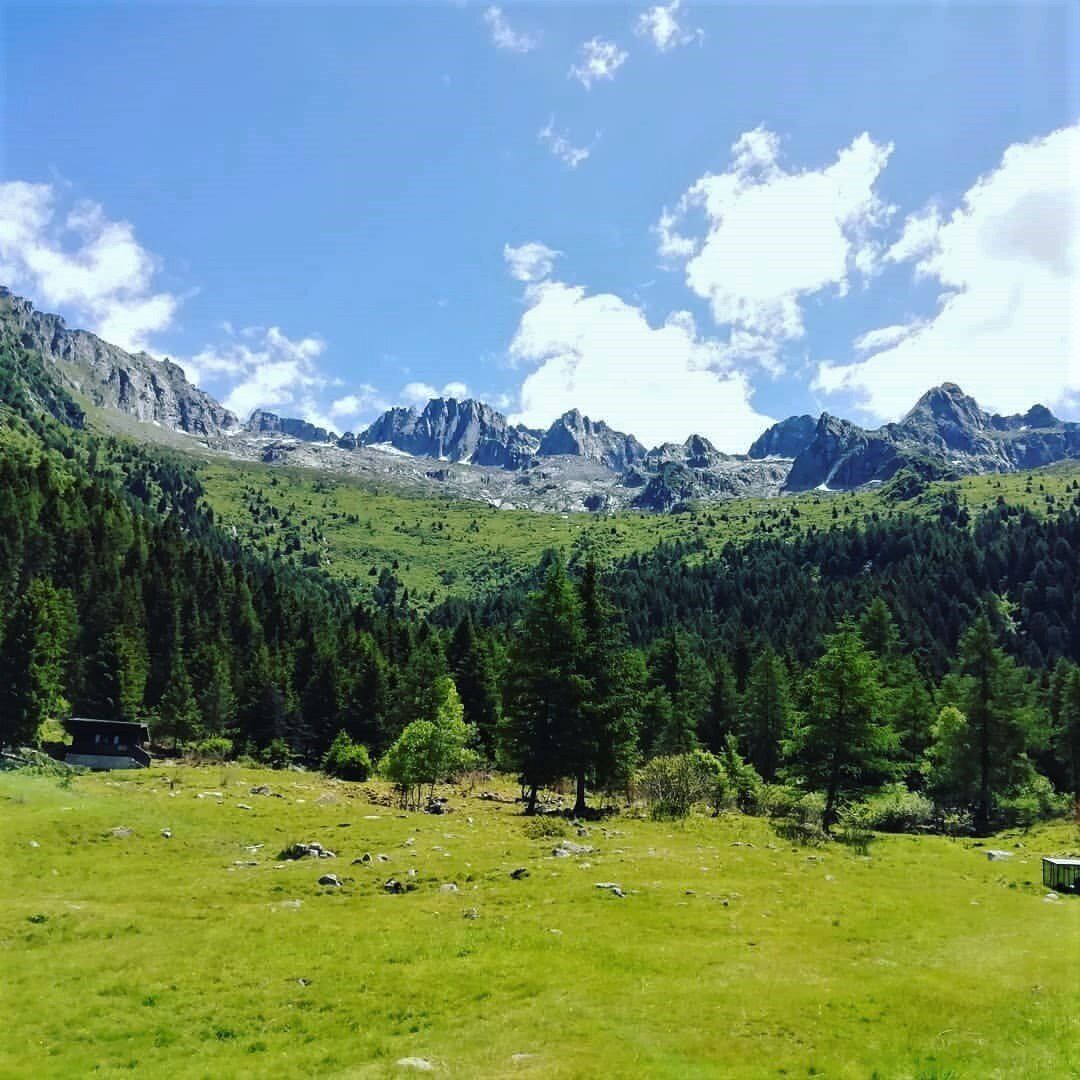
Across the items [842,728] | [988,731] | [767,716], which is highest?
[842,728]

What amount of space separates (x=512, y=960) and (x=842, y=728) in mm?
39063

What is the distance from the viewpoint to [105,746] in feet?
236

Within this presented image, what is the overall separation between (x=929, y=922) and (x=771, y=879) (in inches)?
278

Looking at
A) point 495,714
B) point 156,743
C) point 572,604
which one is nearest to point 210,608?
point 156,743

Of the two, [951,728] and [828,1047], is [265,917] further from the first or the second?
[951,728]

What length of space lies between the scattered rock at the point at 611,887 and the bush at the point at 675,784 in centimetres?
2065

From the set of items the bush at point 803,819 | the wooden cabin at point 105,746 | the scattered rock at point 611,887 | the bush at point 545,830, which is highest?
the scattered rock at point 611,887

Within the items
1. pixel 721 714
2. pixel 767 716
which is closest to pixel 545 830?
pixel 767 716

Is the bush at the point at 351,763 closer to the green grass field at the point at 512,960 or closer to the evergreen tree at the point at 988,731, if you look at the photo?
the green grass field at the point at 512,960

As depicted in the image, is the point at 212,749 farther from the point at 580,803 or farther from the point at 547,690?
the point at 580,803

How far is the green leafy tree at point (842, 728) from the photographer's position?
2076 inches

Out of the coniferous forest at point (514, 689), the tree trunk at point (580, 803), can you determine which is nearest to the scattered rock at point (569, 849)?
the tree trunk at point (580, 803)

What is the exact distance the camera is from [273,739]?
3570 inches

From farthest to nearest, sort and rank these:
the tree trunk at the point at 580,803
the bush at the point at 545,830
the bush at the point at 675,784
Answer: the bush at the point at 675,784
the tree trunk at the point at 580,803
the bush at the point at 545,830
